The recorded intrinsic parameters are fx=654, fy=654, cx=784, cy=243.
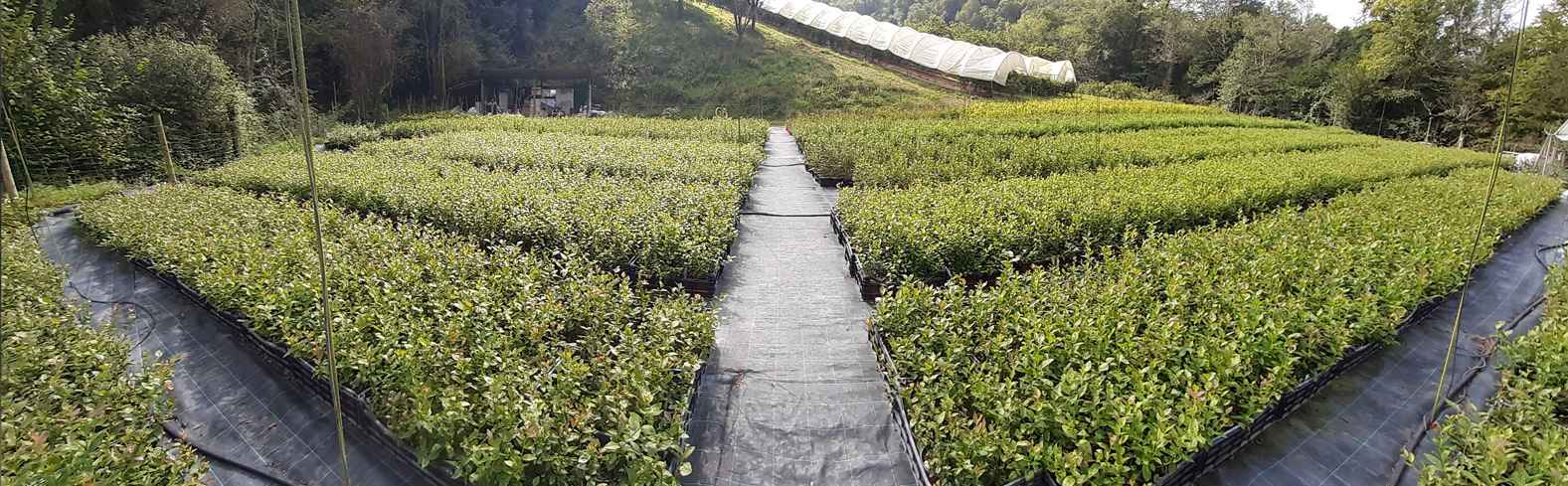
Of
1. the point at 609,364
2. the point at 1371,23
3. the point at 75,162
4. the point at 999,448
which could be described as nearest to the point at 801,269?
the point at 609,364

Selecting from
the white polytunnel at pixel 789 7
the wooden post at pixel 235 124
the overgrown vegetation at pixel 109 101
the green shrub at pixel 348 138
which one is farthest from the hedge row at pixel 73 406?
the white polytunnel at pixel 789 7

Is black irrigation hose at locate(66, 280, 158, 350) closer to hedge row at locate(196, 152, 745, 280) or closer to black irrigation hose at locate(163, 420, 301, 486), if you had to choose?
black irrigation hose at locate(163, 420, 301, 486)

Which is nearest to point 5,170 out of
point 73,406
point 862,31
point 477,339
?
point 73,406

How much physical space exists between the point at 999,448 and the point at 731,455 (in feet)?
5.16

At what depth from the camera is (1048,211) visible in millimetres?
7336

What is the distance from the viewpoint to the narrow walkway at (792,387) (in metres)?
3.91

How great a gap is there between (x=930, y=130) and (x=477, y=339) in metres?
12.7

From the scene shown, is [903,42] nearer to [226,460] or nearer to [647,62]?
[647,62]

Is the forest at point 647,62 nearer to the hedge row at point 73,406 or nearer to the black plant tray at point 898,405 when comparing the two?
the hedge row at point 73,406

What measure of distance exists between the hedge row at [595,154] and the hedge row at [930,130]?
1465 mm

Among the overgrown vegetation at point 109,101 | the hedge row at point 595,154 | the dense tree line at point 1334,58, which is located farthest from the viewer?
the dense tree line at point 1334,58

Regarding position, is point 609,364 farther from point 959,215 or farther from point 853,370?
point 959,215

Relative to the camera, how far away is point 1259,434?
13.4 feet

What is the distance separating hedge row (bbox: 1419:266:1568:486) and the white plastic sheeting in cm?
2518
